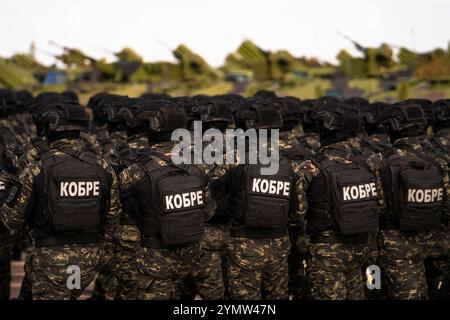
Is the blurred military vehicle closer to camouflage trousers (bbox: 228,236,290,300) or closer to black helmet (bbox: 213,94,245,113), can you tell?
black helmet (bbox: 213,94,245,113)

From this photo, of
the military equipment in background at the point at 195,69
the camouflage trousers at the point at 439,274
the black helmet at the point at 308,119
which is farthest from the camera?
the military equipment in background at the point at 195,69

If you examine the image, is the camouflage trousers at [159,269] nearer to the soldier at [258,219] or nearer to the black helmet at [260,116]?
the soldier at [258,219]

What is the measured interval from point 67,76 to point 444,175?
24.6 meters

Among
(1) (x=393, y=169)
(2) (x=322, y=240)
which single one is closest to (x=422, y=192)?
(1) (x=393, y=169)

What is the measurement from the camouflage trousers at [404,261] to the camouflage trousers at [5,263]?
3.50 m

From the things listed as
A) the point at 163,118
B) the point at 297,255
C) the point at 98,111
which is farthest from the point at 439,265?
the point at 98,111

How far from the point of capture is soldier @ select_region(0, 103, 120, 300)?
4.73 meters

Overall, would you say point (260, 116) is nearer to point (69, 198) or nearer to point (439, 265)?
point (69, 198)

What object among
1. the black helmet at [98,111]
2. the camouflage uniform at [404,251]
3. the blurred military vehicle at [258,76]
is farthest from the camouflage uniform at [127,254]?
the blurred military vehicle at [258,76]

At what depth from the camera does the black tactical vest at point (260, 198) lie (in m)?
5.20

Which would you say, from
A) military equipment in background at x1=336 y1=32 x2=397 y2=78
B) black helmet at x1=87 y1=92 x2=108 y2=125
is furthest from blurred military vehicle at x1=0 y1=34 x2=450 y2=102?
black helmet at x1=87 y1=92 x2=108 y2=125

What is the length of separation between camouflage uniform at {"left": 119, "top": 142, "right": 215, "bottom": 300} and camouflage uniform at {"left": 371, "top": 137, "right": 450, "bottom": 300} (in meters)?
1.85

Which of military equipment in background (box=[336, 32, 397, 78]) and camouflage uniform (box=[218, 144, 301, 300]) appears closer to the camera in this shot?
camouflage uniform (box=[218, 144, 301, 300])

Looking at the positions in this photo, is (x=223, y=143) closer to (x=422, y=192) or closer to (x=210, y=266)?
(x=210, y=266)
